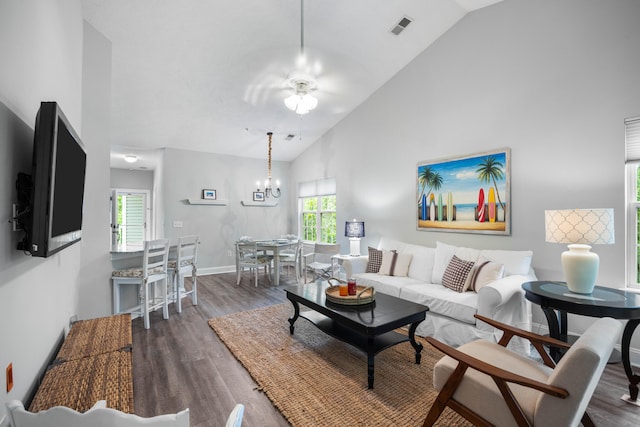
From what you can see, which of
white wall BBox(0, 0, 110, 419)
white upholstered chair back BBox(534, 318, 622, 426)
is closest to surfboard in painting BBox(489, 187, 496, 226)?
white upholstered chair back BBox(534, 318, 622, 426)

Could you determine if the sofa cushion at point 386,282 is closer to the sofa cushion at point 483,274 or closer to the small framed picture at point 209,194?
the sofa cushion at point 483,274

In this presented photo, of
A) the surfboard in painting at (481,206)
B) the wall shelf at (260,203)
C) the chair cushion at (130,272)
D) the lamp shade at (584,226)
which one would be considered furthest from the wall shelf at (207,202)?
the lamp shade at (584,226)

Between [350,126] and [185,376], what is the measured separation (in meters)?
4.55

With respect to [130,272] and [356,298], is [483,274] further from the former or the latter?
[130,272]

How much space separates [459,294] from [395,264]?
967mm

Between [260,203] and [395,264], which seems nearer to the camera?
[395,264]

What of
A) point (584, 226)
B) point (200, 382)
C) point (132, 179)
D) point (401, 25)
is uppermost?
point (401, 25)

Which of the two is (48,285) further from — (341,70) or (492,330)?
(341,70)

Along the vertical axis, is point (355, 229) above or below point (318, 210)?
below

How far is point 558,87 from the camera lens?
294 cm

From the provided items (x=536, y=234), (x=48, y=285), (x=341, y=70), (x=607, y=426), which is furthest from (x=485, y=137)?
(x=48, y=285)

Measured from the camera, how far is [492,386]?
1.50 meters

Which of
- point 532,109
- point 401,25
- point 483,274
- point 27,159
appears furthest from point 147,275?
point 532,109

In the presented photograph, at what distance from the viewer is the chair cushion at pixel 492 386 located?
1427 millimetres
